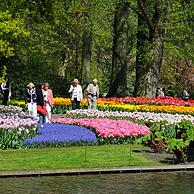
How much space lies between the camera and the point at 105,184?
12367 millimetres

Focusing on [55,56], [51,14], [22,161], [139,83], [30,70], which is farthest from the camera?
[55,56]

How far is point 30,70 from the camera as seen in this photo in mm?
38750

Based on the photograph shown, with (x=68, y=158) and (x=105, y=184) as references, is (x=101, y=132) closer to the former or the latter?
(x=68, y=158)

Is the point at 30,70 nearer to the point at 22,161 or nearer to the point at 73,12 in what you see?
the point at 73,12

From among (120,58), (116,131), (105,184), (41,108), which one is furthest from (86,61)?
(105,184)

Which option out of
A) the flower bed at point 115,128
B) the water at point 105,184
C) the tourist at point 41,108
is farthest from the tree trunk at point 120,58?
the water at point 105,184

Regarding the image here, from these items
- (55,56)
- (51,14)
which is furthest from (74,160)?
(55,56)

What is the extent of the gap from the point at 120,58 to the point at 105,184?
84.8 feet

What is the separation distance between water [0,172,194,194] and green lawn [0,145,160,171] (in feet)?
3.43

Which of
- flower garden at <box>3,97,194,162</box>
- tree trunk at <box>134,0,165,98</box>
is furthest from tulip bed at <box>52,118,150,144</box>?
tree trunk at <box>134,0,165,98</box>

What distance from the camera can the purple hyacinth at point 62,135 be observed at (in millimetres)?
17938

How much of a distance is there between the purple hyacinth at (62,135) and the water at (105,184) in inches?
182

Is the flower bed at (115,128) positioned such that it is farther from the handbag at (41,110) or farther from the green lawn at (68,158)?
the green lawn at (68,158)

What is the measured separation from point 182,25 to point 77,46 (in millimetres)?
16291
